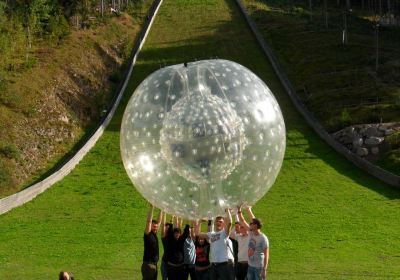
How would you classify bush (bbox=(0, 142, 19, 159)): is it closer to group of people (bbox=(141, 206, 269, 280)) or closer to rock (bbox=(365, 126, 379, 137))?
rock (bbox=(365, 126, 379, 137))

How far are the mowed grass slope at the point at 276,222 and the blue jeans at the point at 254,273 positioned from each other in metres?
4.27

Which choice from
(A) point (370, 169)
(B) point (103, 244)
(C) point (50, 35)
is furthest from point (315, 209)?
(C) point (50, 35)

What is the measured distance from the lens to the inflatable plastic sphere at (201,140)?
10055 mm

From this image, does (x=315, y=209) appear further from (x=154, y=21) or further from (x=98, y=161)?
(x=154, y=21)

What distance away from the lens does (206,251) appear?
1299 cm

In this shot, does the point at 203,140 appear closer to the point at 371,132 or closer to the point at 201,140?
the point at 201,140

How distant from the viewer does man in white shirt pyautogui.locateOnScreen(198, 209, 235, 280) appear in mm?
12637

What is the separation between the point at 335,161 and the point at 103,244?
13390 millimetres

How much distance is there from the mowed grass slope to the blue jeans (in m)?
4.27

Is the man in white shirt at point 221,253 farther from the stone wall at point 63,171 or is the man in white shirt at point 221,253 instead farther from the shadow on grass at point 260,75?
the shadow on grass at point 260,75

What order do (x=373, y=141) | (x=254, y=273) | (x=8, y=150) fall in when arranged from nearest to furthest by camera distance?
1. (x=254, y=273)
2. (x=8, y=150)
3. (x=373, y=141)

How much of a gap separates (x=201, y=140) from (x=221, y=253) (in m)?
3.28

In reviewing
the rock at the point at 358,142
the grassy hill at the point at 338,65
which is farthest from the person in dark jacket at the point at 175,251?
the rock at the point at 358,142

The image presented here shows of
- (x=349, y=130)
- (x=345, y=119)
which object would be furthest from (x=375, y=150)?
(x=345, y=119)
